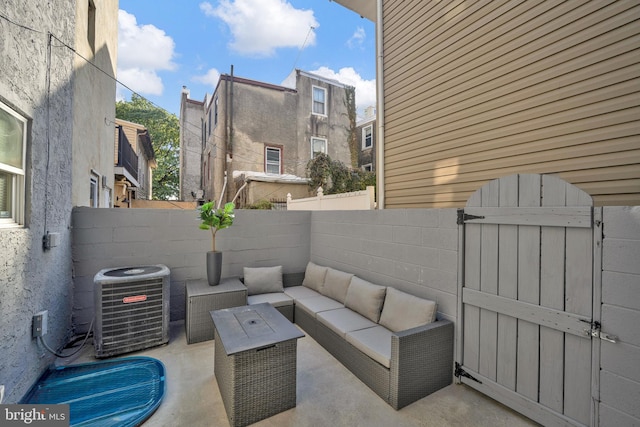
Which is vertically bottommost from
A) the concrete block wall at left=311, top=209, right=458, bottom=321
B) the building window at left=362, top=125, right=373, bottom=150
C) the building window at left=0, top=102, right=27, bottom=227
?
the concrete block wall at left=311, top=209, right=458, bottom=321

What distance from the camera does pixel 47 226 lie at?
2607 millimetres

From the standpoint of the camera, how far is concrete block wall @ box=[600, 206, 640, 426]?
65.8 inches

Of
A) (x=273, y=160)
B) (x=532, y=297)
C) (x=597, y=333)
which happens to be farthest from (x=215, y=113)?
(x=597, y=333)

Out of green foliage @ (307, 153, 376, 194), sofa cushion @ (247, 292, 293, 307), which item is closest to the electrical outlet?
sofa cushion @ (247, 292, 293, 307)

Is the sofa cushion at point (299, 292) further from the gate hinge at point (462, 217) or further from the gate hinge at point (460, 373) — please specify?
the gate hinge at point (462, 217)

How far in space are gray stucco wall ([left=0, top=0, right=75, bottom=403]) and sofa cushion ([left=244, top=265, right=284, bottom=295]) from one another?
215 centimetres

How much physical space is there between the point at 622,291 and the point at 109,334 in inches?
178

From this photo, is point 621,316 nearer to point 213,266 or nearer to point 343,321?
point 343,321

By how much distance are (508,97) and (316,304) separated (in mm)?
3373

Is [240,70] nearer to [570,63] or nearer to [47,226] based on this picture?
[47,226]

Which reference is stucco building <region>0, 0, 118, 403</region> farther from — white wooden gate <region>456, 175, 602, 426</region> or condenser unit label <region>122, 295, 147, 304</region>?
white wooden gate <region>456, 175, 602, 426</region>

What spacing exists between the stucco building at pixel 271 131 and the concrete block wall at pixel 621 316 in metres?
9.03

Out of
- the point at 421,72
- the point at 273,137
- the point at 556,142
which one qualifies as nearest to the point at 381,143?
the point at 421,72

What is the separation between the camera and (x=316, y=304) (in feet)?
12.1
